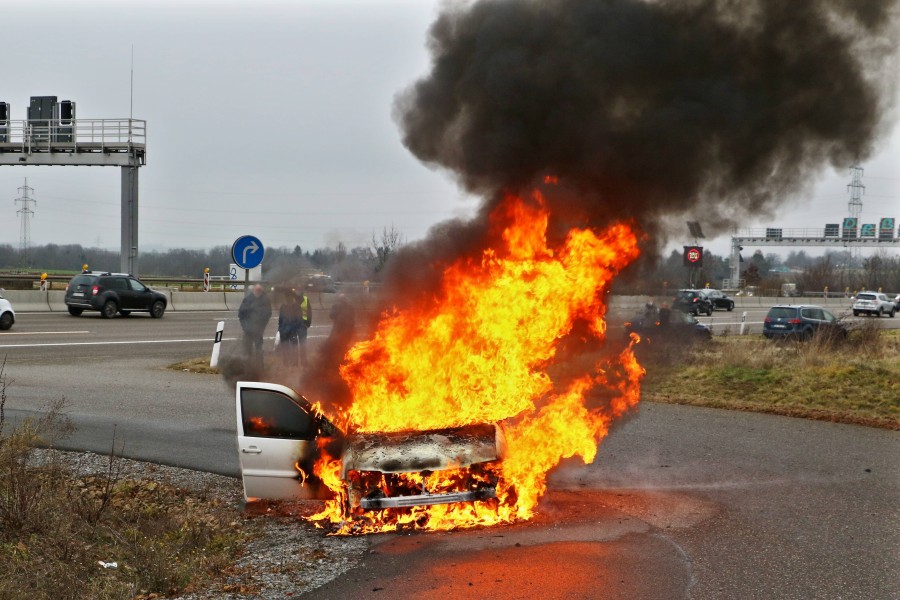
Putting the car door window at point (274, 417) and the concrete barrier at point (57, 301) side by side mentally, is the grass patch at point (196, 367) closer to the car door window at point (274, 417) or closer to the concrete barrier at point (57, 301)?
the car door window at point (274, 417)

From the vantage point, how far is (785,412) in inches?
503

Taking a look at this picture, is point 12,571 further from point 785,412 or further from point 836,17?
point 785,412

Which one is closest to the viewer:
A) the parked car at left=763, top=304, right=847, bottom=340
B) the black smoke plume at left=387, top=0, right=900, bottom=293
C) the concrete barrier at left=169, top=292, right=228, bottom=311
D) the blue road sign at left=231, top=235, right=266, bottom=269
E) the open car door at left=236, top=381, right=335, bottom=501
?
the open car door at left=236, top=381, right=335, bottom=501

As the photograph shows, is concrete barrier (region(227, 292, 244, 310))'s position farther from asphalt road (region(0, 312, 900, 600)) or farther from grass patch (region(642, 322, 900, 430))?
grass patch (region(642, 322, 900, 430))

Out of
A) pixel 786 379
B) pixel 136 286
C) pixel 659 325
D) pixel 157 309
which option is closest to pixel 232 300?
pixel 157 309

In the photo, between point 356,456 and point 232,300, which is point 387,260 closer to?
point 356,456

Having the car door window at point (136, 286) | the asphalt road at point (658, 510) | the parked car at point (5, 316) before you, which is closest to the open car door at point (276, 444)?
the asphalt road at point (658, 510)

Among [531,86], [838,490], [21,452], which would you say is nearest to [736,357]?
[838,490]

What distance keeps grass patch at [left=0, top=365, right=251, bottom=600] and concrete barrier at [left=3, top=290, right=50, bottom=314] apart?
2681cm

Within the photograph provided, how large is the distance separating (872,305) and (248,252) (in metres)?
44.7

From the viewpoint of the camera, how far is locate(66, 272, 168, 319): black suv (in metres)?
29.4

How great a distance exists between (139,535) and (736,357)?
44.0 feet

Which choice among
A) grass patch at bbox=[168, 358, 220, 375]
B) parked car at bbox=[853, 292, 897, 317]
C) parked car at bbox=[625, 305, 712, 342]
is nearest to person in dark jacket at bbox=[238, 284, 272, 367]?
grass patch at bbox=[168, 358, 220, 375]

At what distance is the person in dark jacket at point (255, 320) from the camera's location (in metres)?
10.6
